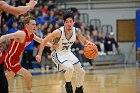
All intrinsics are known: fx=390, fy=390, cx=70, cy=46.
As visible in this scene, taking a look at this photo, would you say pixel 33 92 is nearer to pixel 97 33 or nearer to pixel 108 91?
pixel 108 91

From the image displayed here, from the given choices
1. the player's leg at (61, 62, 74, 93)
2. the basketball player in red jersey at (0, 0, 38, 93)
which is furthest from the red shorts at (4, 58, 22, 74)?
the basketball player in red jersey at (0, 0, 38, 93)

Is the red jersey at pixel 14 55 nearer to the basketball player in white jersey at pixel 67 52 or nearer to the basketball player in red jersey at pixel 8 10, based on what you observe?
the basketball player in white jersey at pixel 67 52

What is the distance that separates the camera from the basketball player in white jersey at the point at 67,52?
8070 millimetres

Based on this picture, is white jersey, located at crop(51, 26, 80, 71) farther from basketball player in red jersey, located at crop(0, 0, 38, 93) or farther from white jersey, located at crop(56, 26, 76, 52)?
basketball player in red jersey, located at crop(0, 0, 38, 93)

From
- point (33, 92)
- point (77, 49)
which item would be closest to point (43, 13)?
point (77, 49)

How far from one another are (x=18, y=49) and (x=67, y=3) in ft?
62.9

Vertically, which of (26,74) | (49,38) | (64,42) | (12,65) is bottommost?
(26,74)

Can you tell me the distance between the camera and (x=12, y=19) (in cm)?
1822

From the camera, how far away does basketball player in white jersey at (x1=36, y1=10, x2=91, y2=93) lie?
8070mm

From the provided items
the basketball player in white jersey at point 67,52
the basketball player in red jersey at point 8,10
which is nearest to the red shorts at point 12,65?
the basketball player in white jersey at point 67,52

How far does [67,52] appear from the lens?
8.35 metres

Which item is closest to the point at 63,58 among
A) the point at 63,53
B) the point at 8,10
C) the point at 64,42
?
the point at 63,53

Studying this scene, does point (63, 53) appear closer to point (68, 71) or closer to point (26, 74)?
point (68, 71)

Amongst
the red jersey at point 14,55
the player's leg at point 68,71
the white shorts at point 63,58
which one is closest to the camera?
the player's leg at point 68,71
